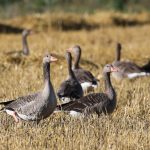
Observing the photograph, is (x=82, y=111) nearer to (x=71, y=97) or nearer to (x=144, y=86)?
(x=71, y=97)

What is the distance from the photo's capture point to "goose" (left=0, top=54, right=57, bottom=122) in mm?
8102

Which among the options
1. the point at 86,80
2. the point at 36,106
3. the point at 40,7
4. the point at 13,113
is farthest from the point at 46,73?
the point at 40,7

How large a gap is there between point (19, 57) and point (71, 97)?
5397mm

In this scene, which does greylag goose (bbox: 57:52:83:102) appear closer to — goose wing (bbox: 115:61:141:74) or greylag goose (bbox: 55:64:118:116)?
greylag goose (bbox: 55:64:118:116)

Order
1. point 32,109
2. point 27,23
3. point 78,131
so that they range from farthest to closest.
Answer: point 27,23 < point 32,109 < point 78,131

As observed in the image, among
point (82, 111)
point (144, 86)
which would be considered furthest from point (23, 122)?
point (144, 86)

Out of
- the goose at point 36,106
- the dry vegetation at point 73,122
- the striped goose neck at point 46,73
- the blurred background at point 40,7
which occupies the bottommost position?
the dry vegetation at point 73,122

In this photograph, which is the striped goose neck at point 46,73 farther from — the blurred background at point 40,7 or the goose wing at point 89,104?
the blurred background at point 40,7

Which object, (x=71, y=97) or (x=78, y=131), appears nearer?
(x=78, y=131)

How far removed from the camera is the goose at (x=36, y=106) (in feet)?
26.6

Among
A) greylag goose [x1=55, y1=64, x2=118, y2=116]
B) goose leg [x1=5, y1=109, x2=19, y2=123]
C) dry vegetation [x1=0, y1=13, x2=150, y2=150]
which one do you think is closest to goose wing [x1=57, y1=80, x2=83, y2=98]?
dry vegetation [x1=0, y1=13, x2=150, y2=150]

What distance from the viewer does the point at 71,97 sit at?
34.9 feet

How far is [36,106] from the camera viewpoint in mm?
8180

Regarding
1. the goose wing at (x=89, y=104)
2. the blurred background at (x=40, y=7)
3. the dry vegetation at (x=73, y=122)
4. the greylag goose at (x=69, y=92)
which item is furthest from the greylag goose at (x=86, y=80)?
the blurred background at (x=40, y=7)
